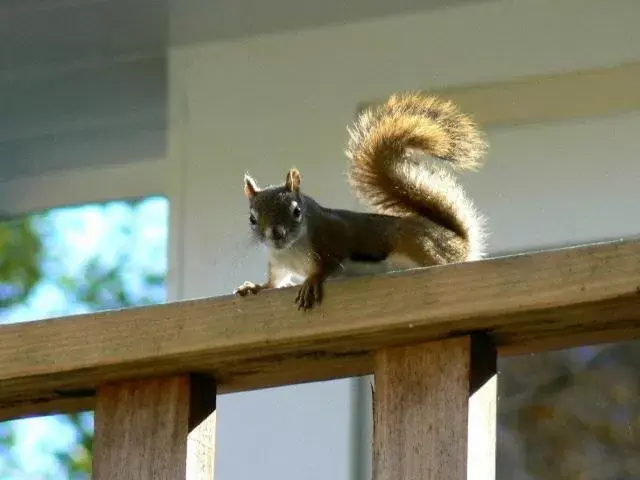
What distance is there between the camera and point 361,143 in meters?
2.09

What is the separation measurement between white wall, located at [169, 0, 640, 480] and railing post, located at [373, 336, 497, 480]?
5.82ft

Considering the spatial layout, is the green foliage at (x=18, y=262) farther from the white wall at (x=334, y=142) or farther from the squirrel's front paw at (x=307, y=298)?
the squirrel's front paw at (x=307, y=298)

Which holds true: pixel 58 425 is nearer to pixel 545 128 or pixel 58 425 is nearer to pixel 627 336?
pixel 545 128

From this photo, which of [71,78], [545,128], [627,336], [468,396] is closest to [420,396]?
[468,396]

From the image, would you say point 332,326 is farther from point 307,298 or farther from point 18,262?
point 18,262

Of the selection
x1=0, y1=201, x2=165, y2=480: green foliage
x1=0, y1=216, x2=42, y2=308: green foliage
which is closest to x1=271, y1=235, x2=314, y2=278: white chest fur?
x1=0, y1=201, x2=165, y2=480: green foliage

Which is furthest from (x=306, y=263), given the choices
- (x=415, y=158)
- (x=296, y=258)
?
(x=415, y=158)

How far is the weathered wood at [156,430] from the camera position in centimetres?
120

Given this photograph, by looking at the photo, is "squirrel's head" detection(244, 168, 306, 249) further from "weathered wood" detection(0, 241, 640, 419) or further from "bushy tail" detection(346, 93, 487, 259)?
"weathered wood" detection(0, 241, 640, 419)

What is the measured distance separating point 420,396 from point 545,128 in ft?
6.32

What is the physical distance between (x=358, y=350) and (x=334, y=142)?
6.38ft

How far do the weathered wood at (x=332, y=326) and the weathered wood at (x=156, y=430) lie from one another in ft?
0.05

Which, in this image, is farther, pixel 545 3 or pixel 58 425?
pixel 58 425

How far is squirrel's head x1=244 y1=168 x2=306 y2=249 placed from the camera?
2.12m
